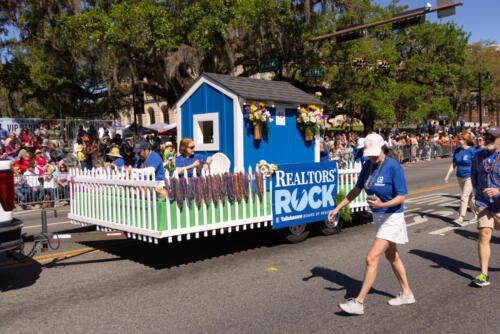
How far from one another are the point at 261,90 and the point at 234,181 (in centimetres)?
317

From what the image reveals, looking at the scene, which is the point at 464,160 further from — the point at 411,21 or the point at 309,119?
the point at 411,21

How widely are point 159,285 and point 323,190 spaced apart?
138 inches

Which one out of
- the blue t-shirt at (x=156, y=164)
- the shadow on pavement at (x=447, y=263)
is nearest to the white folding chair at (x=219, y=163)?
the blue t-shirt at (x=156, y=164)

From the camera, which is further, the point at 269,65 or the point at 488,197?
the point at 269,65

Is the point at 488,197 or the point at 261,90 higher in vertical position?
the point at 261,90

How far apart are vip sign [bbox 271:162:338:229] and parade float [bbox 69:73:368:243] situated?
0.05 feet

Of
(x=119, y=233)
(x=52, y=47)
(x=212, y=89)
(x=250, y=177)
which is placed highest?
(x=52, y=47)

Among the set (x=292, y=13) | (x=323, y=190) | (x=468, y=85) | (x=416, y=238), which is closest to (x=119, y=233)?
(x=323, y=190)

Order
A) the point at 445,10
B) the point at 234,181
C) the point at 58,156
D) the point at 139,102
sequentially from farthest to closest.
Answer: the point at 139,102 < the point at 58,156 < the point at 445,10 < the point at 234,181

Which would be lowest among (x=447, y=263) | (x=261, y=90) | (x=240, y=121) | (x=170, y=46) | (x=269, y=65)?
(x=447, y=263)

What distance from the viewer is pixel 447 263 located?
6527 millimetres

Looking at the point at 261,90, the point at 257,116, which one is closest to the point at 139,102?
the point at 261,90

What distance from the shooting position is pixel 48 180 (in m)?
14.0

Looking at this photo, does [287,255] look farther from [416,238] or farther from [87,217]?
[87,217]
